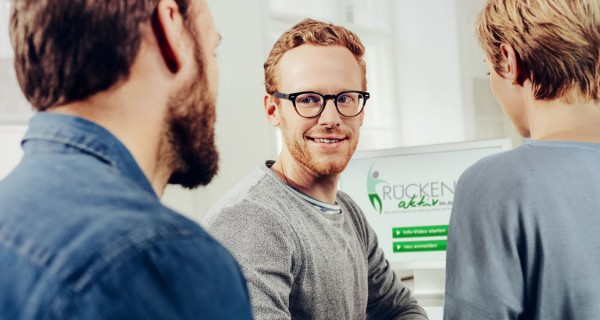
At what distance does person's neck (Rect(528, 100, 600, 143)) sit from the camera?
88 centimetres

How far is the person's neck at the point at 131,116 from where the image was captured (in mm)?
548

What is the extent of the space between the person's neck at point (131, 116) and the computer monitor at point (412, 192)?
1842 mm

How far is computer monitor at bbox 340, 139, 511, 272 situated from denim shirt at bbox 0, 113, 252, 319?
192 cm

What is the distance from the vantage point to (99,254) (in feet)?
1.41

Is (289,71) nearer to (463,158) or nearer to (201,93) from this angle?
(201,93)

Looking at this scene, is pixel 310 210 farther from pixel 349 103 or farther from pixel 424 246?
pixel 424 246

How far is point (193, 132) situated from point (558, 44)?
0.54 meters

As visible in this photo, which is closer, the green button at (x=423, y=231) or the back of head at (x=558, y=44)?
the back of head at (x=558, y=44)

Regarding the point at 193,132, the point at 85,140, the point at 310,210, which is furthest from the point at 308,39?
the point at 85,140

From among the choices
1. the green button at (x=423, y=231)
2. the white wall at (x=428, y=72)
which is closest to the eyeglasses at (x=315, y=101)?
the green button at (x=423, y=231)

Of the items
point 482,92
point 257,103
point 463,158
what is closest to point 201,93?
point 463,158

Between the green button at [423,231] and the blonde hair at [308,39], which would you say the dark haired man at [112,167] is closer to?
the blonde hair at [308,39]

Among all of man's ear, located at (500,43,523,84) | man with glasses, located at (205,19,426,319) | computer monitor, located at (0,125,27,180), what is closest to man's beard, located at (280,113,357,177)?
man with glasses, located at (205,19,426,319)

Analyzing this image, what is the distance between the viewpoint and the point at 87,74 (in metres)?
0.54
